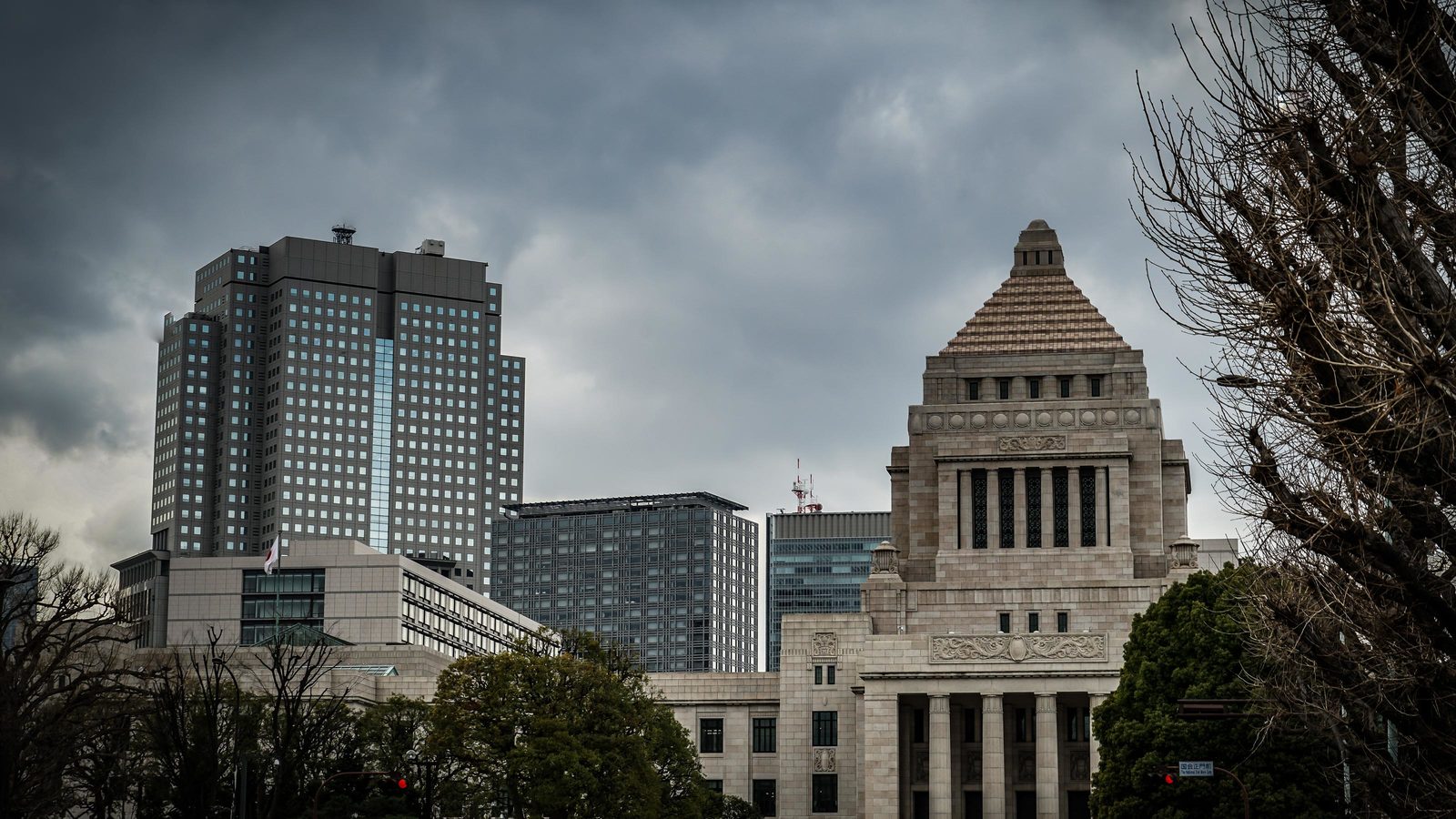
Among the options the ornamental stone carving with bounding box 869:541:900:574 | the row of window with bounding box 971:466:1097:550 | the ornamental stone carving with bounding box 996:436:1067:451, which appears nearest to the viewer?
the ornamental stone carving with bounding box 869:541:900:574

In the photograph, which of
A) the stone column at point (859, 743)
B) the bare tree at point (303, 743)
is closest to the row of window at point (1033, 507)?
the stone column at point (859, 743)

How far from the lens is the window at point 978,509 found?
126m

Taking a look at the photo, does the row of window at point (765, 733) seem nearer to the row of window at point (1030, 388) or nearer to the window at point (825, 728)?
the window at point (825, 728)

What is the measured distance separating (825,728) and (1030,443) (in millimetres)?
21528

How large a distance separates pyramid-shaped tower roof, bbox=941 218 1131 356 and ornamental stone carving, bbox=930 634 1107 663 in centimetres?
2423

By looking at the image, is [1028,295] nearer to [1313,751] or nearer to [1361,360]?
[1313,751]

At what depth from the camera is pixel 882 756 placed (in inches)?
4459

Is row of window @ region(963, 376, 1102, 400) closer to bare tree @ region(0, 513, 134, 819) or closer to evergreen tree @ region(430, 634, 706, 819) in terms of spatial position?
evergreen tree @ region(430, 634, 706, 819)

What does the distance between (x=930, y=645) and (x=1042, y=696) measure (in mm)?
6730

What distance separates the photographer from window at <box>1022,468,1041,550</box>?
125688mm

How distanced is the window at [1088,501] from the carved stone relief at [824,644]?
53.3ft

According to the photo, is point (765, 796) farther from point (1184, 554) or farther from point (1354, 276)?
point (1354, 276)

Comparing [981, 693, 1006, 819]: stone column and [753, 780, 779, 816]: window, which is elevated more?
[981, 693, 1006, 819]: stone column

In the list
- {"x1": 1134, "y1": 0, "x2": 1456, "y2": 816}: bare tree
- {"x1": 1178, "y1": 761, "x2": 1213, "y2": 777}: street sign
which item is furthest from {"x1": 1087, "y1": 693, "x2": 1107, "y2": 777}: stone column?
{"x1": 1134, "y1": 0, "x2": 1456, "y2": 816}: bare tree
